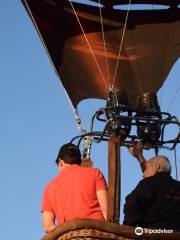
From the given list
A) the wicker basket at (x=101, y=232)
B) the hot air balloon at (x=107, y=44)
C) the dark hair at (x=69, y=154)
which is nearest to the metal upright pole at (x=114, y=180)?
the wicker basket at (x=101, y=232)

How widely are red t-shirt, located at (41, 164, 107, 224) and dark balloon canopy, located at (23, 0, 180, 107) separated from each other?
354 centimetres

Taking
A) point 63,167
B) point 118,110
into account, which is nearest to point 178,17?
point 118,110

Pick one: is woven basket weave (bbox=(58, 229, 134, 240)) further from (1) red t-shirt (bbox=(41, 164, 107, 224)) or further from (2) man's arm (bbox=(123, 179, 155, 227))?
(1) red t-shirt (bbox=(41, 164, 107, 224))

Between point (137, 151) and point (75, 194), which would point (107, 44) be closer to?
point (137, 151)

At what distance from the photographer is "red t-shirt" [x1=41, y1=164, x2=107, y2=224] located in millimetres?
3975

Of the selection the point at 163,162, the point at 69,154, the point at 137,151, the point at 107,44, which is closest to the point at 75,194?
the point at 69,154

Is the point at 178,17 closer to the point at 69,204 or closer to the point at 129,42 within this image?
the point at 129,42

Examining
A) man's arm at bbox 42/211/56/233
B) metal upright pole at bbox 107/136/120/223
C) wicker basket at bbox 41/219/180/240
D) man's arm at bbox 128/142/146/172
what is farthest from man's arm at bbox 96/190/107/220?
man's arm at bbox 128/142/146/172

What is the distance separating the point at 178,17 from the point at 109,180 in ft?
16.0

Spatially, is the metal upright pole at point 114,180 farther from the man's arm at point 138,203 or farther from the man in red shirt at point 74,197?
the man in red shirt at point 74,197

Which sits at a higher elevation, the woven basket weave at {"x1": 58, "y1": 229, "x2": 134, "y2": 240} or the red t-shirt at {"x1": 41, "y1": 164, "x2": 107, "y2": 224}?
the red t-shirt at {"x1": 41, "y1": 164, "x2": 107, "y2": 224}

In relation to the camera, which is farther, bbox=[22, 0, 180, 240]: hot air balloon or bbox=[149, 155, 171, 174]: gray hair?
bbox=[22, 0, 180, 240]: hot air balloon

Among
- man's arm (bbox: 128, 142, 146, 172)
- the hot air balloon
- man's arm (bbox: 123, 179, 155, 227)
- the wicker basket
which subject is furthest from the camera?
the hot air balloon

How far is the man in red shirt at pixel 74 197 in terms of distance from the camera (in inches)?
156
